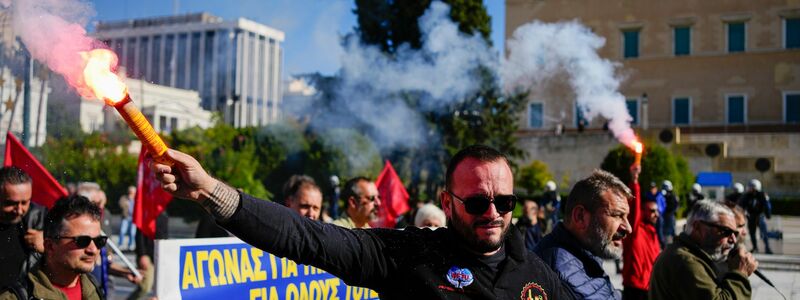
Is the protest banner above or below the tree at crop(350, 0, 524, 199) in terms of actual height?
below

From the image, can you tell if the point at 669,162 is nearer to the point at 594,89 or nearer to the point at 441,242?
the point at 594,89

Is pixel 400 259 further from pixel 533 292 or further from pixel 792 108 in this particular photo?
pixel 792 108

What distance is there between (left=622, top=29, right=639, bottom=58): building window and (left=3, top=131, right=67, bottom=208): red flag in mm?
36018

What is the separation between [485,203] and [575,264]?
4.15 feet

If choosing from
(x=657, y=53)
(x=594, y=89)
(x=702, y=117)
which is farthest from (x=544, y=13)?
(x=594, y=89)

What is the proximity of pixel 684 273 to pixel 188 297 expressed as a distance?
275 centimetres

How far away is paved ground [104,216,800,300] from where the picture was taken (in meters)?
11.0

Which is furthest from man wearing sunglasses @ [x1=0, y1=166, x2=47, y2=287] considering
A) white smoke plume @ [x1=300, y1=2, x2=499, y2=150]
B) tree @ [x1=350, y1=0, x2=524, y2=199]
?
tree @ [x1=350, y1=0, x2=524, y2=199]

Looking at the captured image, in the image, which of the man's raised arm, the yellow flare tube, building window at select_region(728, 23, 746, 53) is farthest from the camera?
building window at select_region(728, 23, 746, 53)

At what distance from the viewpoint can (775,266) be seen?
611 inches

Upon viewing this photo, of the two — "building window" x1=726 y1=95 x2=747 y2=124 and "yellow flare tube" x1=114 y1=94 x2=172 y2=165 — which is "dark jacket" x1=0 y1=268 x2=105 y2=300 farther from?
"building window" x1=726 y1=95 x2=747 y2=124

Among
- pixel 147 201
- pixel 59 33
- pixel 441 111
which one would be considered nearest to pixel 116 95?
pixel 59 33

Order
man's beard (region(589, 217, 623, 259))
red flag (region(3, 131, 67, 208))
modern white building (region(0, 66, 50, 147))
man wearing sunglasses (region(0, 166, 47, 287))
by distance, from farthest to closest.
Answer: red flag (region(3, 131, 67, 208)) → modern white building (region(0, 66, 50, 147)) → man wearing sunglasses (region(0, 166, 47, 287)) → man's beard (region(589, 217, 623, 259))

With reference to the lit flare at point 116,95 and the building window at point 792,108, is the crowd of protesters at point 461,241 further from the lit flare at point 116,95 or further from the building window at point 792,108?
the building window at point 792,108
